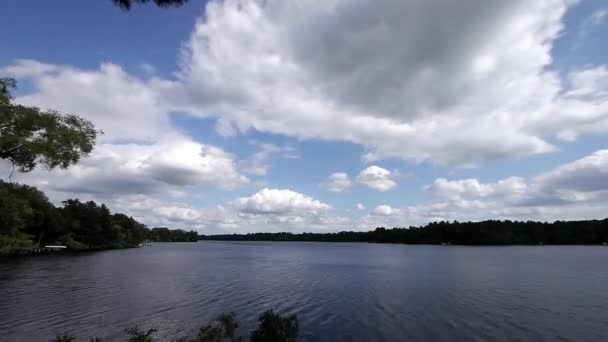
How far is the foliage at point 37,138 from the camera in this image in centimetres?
1197

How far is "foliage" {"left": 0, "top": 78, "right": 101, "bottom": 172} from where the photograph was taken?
471 inches

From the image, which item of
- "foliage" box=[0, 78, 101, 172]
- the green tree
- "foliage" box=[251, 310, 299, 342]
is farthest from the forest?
"foliage" box=[251, 310, 299, 342]

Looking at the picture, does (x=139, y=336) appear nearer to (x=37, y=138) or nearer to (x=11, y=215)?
(x=37, y=138)

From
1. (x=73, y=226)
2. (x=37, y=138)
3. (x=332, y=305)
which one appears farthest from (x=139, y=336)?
(x=73, y=226)

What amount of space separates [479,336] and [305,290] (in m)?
24.8

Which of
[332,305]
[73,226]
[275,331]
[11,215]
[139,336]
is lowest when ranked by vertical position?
[332,305]

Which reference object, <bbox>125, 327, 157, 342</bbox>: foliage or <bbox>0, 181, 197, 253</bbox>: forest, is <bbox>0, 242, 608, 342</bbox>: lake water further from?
<bbox>0, 181, 197, 253</bbox>: forest

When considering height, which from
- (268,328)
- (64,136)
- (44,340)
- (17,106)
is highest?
(17,106)

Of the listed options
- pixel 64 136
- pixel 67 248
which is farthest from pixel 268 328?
pixel 67 248

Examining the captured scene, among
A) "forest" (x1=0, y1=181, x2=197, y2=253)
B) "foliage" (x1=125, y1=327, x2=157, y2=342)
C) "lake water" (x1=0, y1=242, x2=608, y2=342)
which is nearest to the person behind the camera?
"foliage" (x1=125, y1=327, x2=157, y2=342)

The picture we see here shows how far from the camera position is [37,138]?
12.6 m

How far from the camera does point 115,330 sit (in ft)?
88.9

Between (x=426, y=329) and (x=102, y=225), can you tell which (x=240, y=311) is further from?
(x=102, y=225)

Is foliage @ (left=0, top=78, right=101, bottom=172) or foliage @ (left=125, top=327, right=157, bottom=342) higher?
foliage @ (left=0, top=78, right=101, bottom=172)
